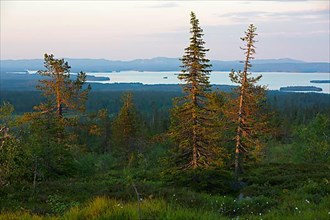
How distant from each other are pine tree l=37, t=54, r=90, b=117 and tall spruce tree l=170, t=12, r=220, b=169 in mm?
13916

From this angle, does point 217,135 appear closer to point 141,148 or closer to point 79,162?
point 79,162

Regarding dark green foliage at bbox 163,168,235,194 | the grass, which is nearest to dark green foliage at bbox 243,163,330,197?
the grass

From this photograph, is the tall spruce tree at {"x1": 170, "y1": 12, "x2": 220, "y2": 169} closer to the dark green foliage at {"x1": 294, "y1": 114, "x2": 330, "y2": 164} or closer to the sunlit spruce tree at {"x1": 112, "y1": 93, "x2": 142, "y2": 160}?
the dark green foliage at {"x1": 294, "y1": 114, "x2": 330, "y2": 164}

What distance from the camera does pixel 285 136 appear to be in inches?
2810

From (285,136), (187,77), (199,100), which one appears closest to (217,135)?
(199,100)

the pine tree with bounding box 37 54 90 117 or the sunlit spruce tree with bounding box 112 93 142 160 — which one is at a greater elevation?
the pine tree with bounding box 37 54 90 117

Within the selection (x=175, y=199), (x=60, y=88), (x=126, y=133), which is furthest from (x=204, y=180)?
(x=126, y=133)

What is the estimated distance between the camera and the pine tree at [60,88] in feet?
96.7

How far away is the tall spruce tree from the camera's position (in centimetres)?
1819

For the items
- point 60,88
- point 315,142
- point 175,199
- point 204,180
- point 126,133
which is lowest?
point 126,133

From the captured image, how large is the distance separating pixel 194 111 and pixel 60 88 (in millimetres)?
15403

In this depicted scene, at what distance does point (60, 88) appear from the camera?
30.0 m

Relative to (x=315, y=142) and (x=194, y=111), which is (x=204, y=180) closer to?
(x=194, y=111)

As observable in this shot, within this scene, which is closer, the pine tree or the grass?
the grass
